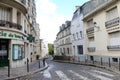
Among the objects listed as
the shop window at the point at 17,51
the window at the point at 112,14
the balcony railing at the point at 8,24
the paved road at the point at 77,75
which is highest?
the window at the point at 112,14

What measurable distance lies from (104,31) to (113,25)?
105 inches

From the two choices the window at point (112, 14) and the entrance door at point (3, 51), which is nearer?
the entrance door at point (3, 51)

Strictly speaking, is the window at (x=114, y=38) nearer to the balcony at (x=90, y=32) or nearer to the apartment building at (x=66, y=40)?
the balcony at (x=90, y=32)

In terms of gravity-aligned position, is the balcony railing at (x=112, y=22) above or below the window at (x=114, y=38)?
above

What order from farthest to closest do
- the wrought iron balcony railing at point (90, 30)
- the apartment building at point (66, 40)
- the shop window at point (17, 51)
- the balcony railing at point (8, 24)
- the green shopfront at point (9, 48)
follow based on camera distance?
the apartment building at point (66, 40) < the wrought iron balcony railing at point (90, 30) < the shop window at point (17, 51) < the green shopfront at point (9, 48) < the balcony railing at point (8, 24)

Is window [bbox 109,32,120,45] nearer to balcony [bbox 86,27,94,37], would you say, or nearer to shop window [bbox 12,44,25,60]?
balcony [bbox 86,27,94,37]

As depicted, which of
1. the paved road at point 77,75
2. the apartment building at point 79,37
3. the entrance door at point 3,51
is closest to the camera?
the paved road at point 77,75

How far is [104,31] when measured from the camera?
23.4 metres

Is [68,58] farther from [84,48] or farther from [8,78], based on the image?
[8,78]

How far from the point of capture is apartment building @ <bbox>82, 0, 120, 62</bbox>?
20.5 meters

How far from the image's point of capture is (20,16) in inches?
870

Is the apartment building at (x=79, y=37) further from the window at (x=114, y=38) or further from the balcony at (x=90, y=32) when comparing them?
the window at (x=114, y=38)

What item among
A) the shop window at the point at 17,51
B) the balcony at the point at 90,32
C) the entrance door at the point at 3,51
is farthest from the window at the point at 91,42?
the entrance door at the point at 3,51

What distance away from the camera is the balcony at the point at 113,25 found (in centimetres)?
2005
